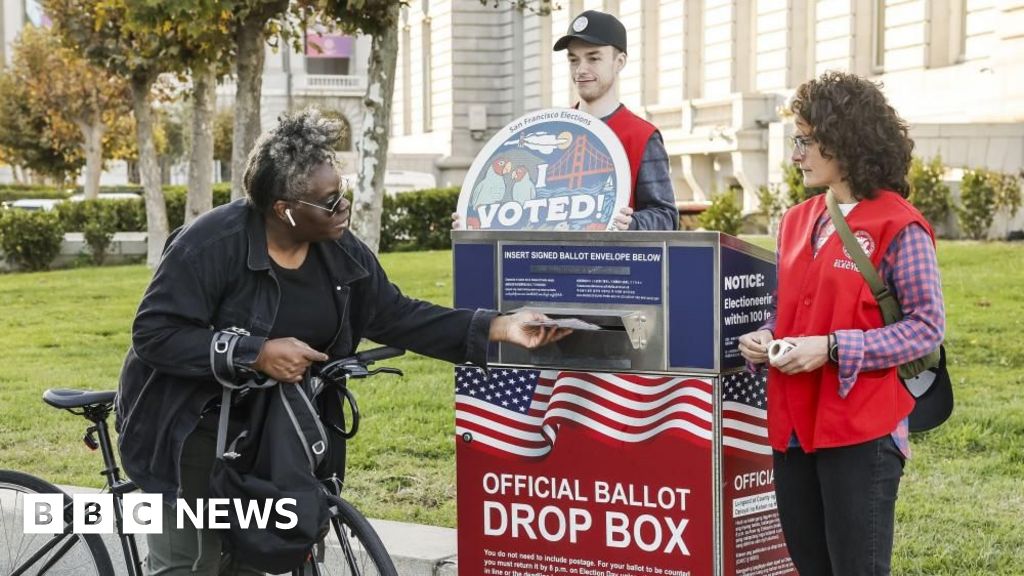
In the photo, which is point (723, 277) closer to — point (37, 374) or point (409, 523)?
point (409, 523)

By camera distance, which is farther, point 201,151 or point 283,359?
point 201,151

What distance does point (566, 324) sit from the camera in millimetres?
3988

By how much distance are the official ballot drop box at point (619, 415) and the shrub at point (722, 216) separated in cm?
1920

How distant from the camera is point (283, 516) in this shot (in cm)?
358

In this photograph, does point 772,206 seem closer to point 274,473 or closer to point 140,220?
point 140,220

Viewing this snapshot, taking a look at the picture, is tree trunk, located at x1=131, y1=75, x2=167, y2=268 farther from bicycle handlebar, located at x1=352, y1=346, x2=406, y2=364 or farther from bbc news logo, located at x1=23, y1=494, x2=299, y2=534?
bicycle handlebar, located at x1=352, y1=346, x2=406, y2=364

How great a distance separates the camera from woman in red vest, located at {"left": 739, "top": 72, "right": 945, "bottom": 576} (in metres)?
3.55

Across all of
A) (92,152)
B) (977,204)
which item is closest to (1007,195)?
(977,204)

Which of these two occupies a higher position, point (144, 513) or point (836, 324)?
point (836, 324)

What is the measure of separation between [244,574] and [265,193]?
1.13 m

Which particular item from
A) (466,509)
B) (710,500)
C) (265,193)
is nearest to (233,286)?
(265,193)

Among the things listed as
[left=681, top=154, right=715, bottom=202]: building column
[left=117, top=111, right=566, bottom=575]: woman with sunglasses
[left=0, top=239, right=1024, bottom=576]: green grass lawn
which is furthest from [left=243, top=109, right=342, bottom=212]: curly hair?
[left=681, top=154, right=715, bottom=202]: building column

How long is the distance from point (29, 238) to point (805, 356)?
2090 centimetres

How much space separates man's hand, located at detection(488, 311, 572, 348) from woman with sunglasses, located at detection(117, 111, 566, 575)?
0.47 m
